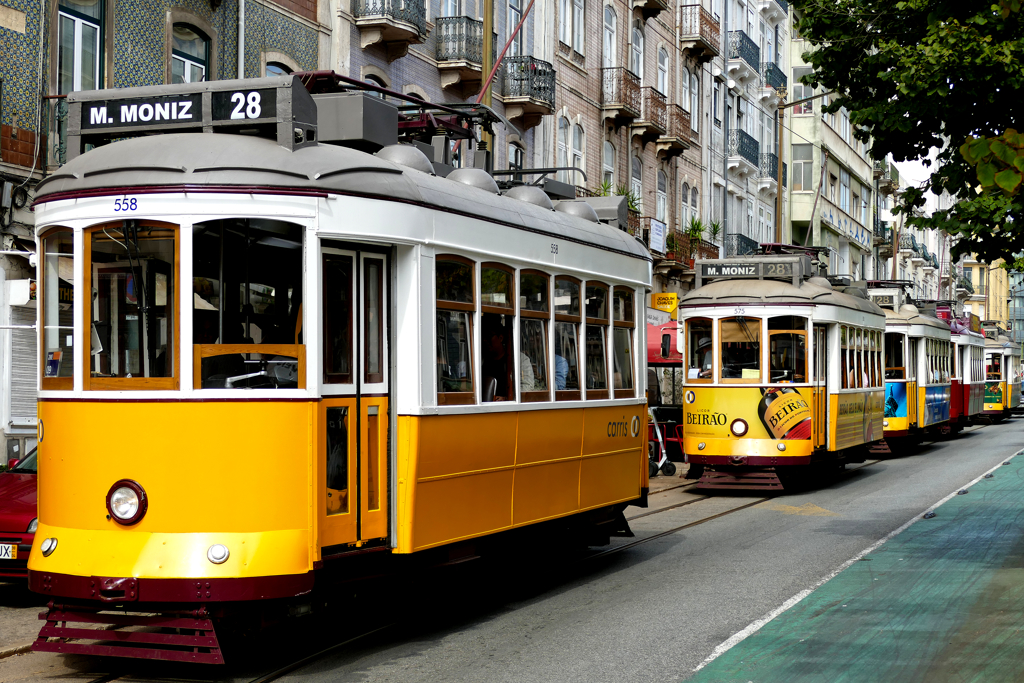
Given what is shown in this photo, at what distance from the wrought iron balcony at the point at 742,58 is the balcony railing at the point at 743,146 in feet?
6.40

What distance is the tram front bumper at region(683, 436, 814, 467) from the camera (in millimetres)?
18219

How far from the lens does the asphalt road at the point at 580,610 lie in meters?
7.63

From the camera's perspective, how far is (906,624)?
8.98m

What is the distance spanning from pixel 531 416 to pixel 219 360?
9.64 ft

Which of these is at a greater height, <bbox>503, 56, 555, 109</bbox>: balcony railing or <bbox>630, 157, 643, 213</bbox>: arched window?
<bbox>503, 56, 555, 109</bbox>: balcony railing

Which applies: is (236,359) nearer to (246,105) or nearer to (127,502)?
(127,502)

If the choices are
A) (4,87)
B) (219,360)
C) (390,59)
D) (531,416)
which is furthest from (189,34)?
(219,360)

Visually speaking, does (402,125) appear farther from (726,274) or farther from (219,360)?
(726,274)

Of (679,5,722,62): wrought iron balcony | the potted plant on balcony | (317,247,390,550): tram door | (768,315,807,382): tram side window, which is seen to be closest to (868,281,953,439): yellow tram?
the potted plant on balcony

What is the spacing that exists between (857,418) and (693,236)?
16144 mm

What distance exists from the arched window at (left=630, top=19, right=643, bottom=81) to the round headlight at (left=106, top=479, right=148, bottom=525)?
29014mm

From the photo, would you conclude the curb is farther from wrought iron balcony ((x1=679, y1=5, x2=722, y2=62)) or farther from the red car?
wrought iron balcony ((x1=679, y1=5, x2=722, y2=62))

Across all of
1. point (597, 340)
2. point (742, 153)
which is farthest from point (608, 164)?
point (597, 340)

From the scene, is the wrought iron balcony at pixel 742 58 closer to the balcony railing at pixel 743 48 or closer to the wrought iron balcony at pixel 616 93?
the balcony railing at pixel 743 48
